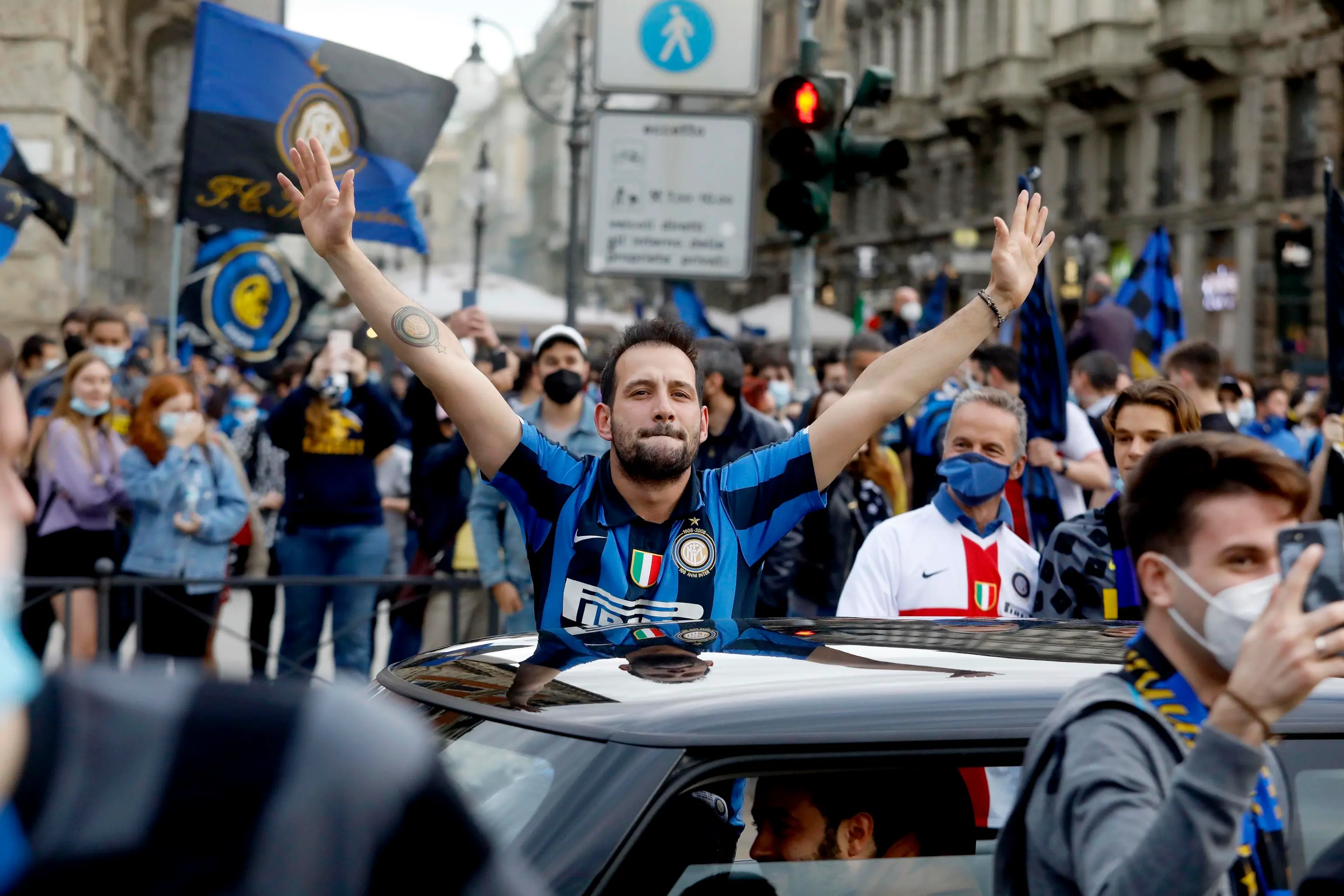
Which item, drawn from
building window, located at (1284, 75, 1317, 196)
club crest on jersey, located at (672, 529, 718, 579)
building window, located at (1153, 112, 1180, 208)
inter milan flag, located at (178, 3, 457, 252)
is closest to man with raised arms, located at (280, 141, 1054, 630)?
club crest on jersey, located at (672, 529, 718, 579)

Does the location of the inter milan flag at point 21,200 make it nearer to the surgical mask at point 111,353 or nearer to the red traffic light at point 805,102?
the surgical mask at point 111,353

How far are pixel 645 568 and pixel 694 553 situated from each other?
12cm

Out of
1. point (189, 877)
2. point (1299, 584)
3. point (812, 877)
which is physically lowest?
point (812, 877)

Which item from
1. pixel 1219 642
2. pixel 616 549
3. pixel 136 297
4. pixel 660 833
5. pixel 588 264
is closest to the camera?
pixel 1219 642

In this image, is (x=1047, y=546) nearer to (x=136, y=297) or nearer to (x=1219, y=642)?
(x=1219, y=642)

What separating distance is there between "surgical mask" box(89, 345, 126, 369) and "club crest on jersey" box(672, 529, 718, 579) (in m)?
6.04

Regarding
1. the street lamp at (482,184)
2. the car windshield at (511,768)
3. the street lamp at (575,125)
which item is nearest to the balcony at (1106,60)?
the street lamp at (482,184)

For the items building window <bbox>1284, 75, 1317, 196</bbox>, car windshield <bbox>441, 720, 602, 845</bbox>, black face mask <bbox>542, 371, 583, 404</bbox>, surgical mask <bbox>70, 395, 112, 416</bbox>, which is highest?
building window <bbox>1284, 75, 1317, 196</bbox>

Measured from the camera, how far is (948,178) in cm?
4738

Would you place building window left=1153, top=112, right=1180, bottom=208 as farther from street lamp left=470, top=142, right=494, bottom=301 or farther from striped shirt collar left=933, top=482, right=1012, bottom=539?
striped shirt collar left=933, top=482, right=1012, bottom=539

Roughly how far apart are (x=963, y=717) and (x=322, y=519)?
6277 mm

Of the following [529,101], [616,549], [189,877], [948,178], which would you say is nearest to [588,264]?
[616,549]

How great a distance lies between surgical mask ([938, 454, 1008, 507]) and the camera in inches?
199

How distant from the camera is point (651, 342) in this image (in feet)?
13.7
